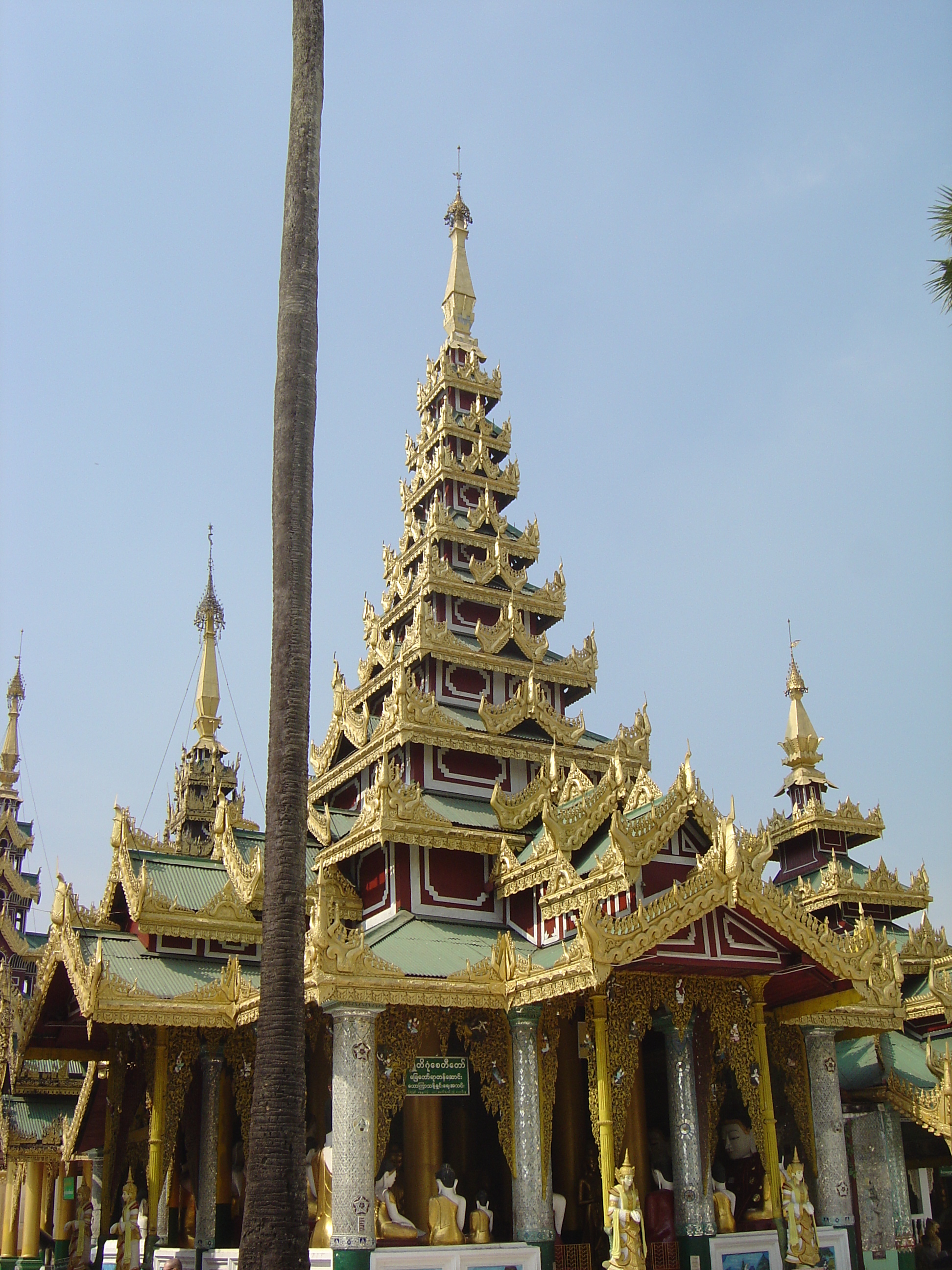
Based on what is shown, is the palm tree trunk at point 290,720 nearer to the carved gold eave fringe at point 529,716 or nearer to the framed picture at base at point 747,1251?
the framed picture at base at point 747,1251

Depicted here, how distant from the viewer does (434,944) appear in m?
20.8

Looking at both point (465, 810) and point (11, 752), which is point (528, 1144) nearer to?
point (465, 810)

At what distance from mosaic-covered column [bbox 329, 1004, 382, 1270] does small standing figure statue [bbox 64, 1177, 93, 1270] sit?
34.0ft

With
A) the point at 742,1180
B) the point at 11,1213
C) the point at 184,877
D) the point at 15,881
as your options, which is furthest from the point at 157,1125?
the point at 15,881

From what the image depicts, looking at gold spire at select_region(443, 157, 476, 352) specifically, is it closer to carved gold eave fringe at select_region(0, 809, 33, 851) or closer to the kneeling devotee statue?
the kneeling devotee statue

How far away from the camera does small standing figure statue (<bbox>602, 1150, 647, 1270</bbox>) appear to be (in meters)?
16.9

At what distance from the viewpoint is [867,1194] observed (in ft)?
77.5

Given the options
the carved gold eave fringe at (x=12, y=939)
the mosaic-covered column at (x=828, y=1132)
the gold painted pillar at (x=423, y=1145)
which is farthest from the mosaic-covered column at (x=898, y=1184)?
the carved gold eave fringe at (x=12, y=939)

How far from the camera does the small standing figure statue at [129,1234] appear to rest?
21.1 meters

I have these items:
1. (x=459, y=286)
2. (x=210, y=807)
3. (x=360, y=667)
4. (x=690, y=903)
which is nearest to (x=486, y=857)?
(x=690, y=903)

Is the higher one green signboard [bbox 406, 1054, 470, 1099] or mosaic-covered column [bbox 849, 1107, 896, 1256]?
green signboard [bbox 406, 1054, 470, 1099]

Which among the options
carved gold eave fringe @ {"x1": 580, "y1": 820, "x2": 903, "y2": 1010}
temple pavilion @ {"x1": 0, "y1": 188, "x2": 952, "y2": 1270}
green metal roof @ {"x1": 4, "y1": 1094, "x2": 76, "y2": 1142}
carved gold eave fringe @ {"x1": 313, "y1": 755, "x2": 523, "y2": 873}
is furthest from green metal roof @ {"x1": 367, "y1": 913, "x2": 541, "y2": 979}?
green metal roof @ {"x1": 4, "y1": 1094, "x2": 76, "y2": 1142}

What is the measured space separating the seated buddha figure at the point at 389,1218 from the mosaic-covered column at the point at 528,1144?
5.41 feet

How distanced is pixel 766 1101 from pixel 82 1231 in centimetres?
1497
